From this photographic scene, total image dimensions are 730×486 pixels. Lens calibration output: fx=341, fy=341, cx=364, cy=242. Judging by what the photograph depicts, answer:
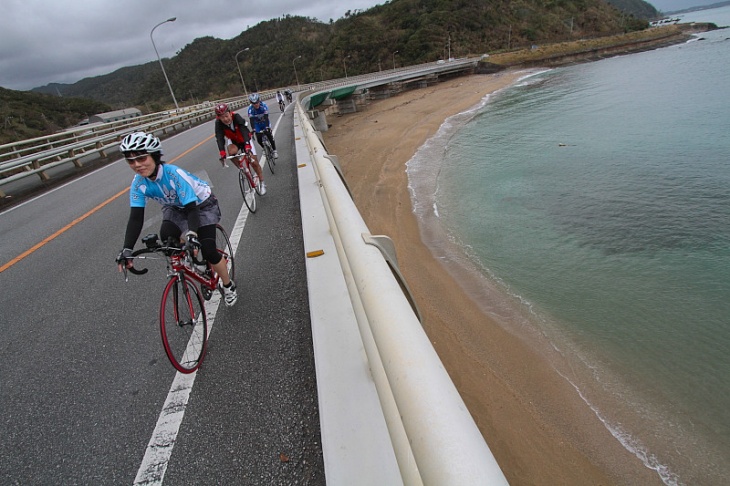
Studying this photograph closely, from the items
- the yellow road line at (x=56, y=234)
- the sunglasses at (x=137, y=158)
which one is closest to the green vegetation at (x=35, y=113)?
the yellow road line at (x=56, y=234)

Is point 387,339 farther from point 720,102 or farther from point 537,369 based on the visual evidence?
point 720,102

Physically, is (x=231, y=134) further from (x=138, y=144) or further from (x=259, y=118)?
(x=138, y=144)

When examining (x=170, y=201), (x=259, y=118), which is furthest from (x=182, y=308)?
(x=259, y=118)

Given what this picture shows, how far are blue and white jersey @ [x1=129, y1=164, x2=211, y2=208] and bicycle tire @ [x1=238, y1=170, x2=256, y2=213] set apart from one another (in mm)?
2857

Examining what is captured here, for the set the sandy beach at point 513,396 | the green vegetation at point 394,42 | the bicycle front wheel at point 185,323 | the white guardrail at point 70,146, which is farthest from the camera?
the green vegetation at point 394,42

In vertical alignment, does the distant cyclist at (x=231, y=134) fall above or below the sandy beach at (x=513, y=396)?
above

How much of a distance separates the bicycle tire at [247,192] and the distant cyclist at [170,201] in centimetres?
264

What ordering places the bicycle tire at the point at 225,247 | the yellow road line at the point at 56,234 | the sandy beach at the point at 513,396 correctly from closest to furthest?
1. the sandy beach at the point at 513,396
2. the bicycle tire at the point at 225,247
3. the yellow road line at the point at 56,234

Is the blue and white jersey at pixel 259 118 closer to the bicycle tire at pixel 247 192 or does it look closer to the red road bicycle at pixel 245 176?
the red road bicycle at pixel 245 176

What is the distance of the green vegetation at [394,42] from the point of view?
87.9 meters

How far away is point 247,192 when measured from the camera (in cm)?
637

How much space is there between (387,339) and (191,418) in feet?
6.35

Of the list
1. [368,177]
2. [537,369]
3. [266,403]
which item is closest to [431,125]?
[368,177]

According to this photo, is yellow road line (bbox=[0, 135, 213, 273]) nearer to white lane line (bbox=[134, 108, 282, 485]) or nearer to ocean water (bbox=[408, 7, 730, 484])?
white lane line (bbox=[134, 108, 282, 485])
